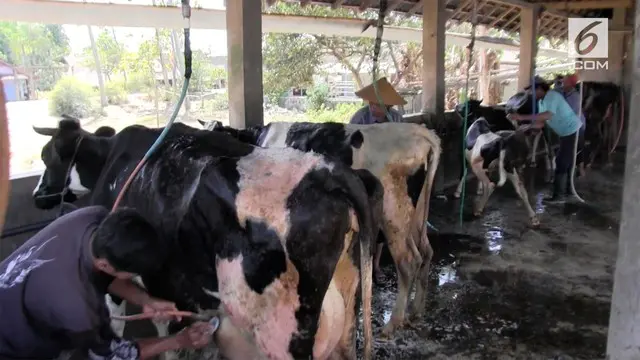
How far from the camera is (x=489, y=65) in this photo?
21031 mm

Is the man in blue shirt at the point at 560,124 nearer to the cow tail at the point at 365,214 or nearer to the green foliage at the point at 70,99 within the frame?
the cow tail at the point at 365,214

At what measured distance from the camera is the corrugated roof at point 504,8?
8383 millimetres

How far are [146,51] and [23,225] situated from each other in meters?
14.5

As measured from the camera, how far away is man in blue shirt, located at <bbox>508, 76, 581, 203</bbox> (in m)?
7.95

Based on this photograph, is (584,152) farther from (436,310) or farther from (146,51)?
(146,51)

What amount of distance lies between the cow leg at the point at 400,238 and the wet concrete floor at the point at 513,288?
244mm

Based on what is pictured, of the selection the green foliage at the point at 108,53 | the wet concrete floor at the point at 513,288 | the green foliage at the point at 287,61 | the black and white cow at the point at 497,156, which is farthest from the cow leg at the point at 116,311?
the green foliage at the point at 108,53

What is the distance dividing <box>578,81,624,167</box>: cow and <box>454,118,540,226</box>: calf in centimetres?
362

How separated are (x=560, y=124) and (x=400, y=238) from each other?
193 inches

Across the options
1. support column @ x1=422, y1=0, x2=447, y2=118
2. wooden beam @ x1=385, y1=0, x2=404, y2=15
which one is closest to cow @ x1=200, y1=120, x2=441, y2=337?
support column @ x1=422, y1=0, x2=447, y2=118

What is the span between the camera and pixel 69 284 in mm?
2127

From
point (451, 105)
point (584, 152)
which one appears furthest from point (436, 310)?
point (451, 105)

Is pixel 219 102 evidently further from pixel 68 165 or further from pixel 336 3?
pixel 68 165

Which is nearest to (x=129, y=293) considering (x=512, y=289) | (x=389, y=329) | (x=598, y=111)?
(x=389, y=329)
